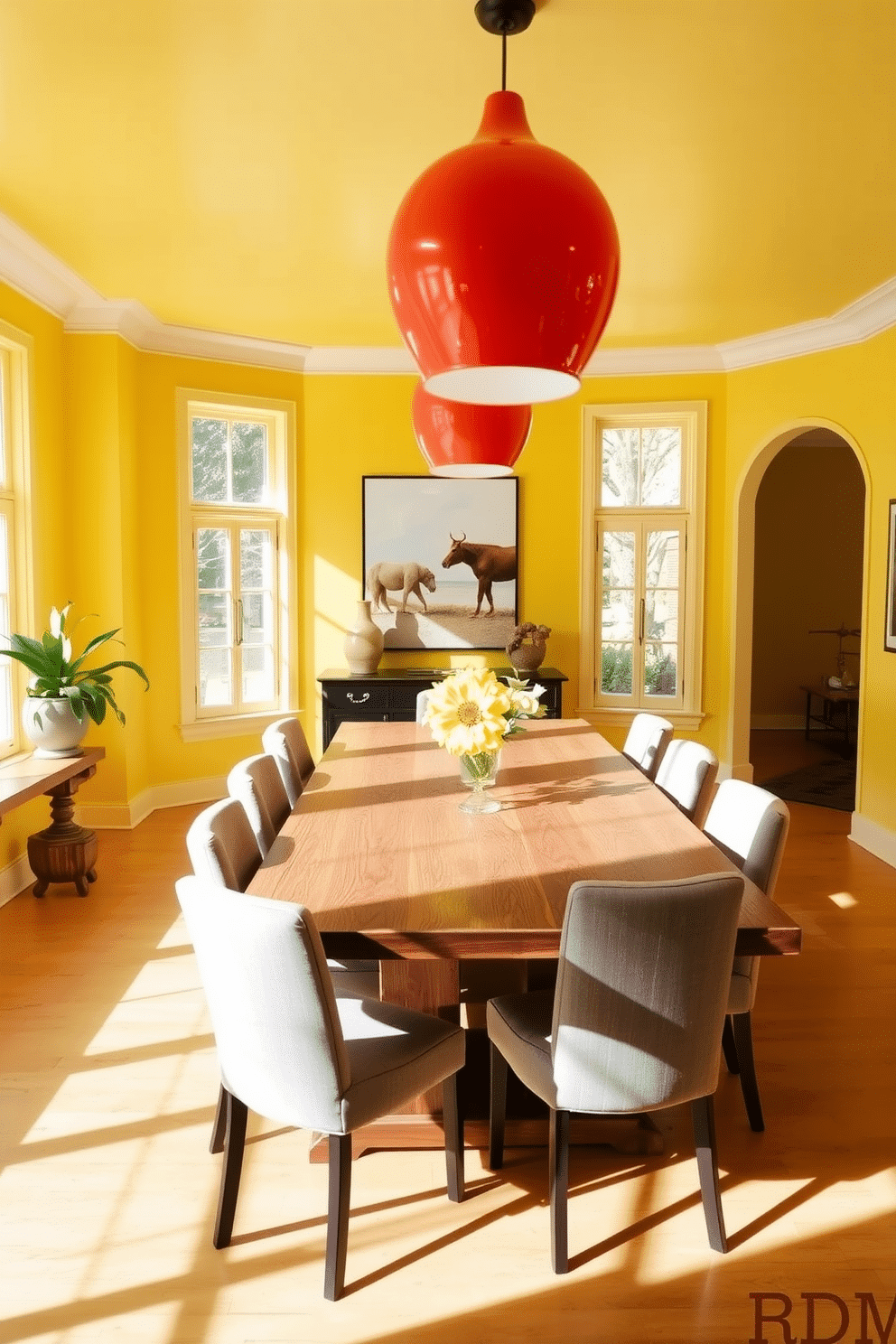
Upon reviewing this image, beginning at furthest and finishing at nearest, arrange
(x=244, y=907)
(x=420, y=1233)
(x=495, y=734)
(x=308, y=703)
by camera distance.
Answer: (x=308, y=703) → (x=495, y=734) → (x=420, y=1233) → (x=244, y=907)

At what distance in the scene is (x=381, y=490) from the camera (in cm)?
665

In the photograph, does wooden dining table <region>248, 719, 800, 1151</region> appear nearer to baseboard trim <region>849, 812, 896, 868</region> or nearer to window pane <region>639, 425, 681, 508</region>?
baseboard trim <region>849, 812, 896, 868</region>

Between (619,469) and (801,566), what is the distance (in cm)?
391

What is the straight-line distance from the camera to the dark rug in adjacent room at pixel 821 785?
261 inches

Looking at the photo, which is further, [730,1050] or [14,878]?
[14,878]

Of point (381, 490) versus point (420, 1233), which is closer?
point (420, 1233)

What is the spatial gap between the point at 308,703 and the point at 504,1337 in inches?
201

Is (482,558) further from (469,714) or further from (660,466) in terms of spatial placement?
(469,714)

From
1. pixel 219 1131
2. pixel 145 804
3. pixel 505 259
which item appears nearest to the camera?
pixel 505 259

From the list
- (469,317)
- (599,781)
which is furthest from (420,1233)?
(469,317)

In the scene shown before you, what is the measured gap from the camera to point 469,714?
2871 millimetres

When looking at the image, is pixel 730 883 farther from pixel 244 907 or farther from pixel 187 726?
pixel 187 726

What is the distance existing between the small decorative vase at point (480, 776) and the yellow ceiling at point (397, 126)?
78.8 inches

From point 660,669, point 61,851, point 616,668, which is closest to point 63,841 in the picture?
point 61,851
